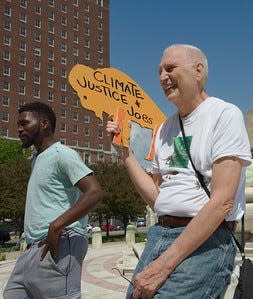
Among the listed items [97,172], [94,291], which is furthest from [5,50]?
[94,291]

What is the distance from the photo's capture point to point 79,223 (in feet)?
10.1

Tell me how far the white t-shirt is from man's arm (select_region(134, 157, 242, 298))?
7cm

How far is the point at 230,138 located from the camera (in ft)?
6.82

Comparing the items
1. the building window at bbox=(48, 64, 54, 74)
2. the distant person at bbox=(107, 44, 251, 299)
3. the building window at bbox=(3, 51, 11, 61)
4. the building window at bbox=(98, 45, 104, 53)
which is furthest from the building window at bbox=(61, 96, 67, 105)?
the distant person at bbox=(107, 44, 251, 299)

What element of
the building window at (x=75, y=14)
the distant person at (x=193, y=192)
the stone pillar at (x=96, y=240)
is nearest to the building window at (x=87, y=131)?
the building window at (x=75, y=14)

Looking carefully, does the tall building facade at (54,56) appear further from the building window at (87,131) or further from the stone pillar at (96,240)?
the stone pillar at (96,240)

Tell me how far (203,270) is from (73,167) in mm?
1250

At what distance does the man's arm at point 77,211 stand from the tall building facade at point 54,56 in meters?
72.2

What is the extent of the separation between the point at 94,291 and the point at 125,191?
32.2 m

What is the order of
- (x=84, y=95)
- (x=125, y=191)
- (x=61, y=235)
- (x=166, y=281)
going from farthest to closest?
(x=125, y=191) < (x=84, y=95) < (x=61, y=235) < (x=166, y=281)

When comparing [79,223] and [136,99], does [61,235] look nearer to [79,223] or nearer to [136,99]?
[79,223]

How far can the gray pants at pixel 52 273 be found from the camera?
2.97 meters

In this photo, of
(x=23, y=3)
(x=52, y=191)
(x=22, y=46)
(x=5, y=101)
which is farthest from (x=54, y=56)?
(x=52, y=191)

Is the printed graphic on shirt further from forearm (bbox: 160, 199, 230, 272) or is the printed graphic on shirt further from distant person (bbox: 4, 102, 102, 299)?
distant person (bbox: 4, 102, 102, 299)
